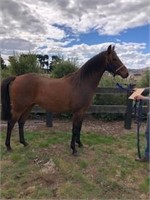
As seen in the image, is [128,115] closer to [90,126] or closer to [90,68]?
[90,126]

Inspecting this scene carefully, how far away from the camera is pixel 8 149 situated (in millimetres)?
Answer: 4906

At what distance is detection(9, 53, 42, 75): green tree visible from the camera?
768cm

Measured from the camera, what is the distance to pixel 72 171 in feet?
13.2

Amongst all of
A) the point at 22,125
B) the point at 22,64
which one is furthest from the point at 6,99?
the point at 22,64

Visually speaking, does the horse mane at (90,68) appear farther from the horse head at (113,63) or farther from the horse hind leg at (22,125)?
the horse hind leg at (22,125)

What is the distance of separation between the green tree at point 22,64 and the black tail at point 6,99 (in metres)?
2.67

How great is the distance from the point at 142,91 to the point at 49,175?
193 cm

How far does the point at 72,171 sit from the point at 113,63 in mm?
1973

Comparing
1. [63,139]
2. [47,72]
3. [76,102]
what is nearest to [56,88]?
[76,102]

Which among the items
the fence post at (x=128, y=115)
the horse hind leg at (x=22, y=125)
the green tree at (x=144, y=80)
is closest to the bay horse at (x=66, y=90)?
the horse hind leg at (x=22, y=125)

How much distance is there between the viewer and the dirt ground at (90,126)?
6354 mm

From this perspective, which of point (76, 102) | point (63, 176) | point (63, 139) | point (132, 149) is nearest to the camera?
point (63, 176)

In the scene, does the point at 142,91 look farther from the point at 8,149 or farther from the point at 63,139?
the point at 8,149

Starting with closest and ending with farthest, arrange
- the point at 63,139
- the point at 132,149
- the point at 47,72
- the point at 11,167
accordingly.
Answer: the point at 11,167
the point at 132,149
the point at 63,139
the point at 47,72
